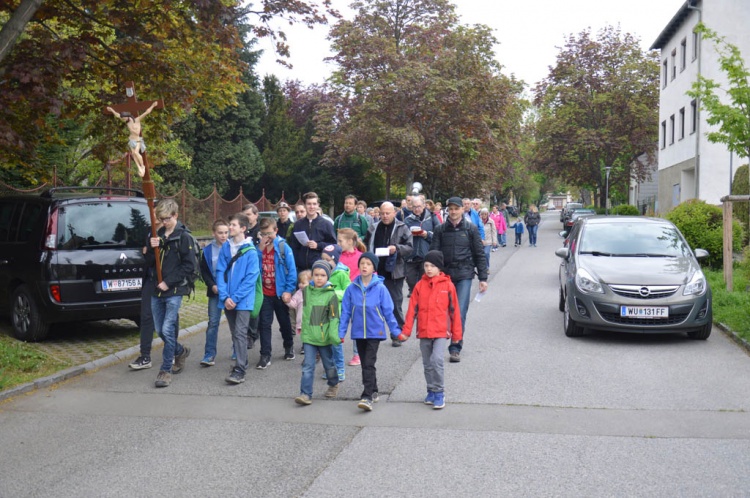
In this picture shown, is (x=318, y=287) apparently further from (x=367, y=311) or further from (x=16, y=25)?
(x=16, y=25)

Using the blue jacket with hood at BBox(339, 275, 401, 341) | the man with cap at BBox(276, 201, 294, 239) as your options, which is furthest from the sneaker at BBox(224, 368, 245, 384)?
the man with cap at BBox(276, 201, 294, 239)

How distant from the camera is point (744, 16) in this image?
3281cm

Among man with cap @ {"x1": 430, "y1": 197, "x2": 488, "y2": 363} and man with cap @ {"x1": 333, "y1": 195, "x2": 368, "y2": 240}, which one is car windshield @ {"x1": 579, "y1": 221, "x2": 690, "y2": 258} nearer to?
man with cap @ {"x1": 430, "y1": 197, "x2": 488, "y2": 363}

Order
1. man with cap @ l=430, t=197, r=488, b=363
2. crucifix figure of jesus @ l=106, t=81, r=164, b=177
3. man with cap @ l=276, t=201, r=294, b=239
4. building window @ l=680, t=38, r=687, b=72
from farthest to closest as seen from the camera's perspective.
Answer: building window @ l=680, t=38, r=687, b=72 < man with cap @ l=276, t=201, r=294, b=239 < man with cap @ l=430, t=197, r=488, b=363 < crucifix figure of jesus @ l=106, t=81, r=164, b=177

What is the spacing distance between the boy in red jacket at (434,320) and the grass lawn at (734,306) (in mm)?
4611

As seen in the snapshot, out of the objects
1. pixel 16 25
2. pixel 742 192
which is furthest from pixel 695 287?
pixel 742 192

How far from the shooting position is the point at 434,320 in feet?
22.4

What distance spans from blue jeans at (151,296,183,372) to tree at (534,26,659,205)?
Answer: 46872 mm

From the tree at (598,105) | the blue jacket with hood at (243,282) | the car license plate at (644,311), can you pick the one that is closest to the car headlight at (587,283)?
the car license plate at (644,311)

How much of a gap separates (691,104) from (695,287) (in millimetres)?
28983

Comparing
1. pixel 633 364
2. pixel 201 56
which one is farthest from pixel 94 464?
pixel 201 56

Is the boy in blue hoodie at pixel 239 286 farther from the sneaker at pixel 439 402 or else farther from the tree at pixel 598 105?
the tree at pixel 598 105

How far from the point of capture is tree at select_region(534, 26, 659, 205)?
2032 inches

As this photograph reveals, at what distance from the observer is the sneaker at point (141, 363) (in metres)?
8.47
